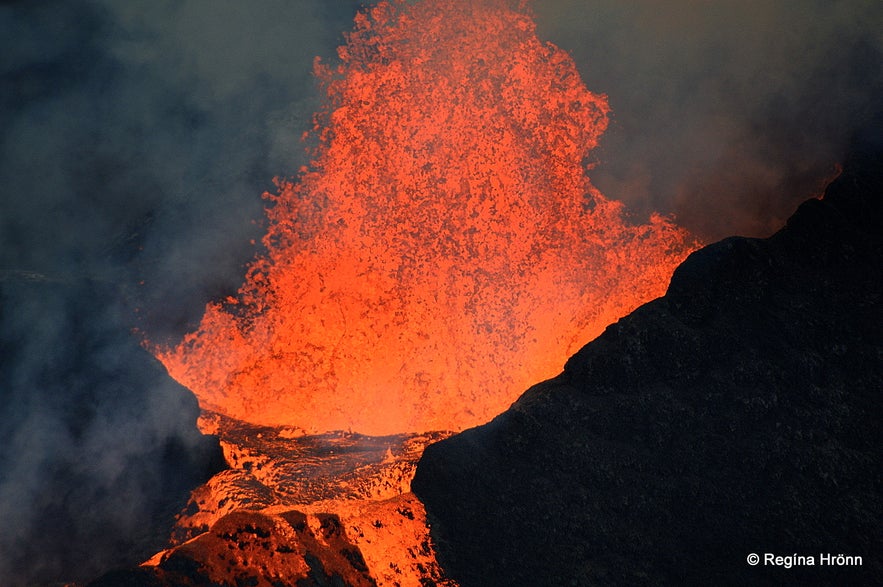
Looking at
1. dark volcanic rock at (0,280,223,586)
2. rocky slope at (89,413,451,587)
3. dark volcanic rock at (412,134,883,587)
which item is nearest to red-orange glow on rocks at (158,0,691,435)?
rocky slope at (89,413,451,587)

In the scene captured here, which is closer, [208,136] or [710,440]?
[710,440]

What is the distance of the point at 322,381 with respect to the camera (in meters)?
6.62

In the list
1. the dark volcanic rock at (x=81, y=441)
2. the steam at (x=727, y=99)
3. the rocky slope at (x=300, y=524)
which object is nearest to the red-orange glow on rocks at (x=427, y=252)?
the steam at (x=727, y=99)

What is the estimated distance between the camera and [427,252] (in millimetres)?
6844

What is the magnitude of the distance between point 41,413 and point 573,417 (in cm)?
415

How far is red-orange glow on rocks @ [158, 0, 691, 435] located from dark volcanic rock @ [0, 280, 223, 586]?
0.88m

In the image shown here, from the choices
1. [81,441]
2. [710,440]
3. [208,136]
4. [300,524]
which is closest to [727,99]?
[710,440]

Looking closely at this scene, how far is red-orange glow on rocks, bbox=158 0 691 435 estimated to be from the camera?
643cm

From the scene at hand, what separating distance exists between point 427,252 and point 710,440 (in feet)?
10.7

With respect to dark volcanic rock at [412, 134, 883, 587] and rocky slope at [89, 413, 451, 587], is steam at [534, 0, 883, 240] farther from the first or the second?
rocky slope at [89, 413, 451, 587]

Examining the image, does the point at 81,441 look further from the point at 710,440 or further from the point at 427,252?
the point at 710,440

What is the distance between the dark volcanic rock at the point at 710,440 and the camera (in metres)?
4.53

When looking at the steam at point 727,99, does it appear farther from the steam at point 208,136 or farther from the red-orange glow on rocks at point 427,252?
the red-orange glow on rocks at point 427,252

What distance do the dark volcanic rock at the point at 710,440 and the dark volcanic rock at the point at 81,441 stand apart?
2078mm
